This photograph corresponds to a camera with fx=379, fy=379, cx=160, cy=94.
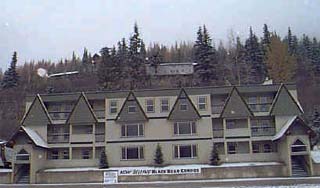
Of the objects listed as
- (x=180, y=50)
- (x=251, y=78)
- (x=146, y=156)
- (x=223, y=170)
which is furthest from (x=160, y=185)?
(x=180, y=50)

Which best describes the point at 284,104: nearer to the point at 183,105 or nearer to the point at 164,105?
the point at 183,105

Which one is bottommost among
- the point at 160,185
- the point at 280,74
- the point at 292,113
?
the point at 160,185

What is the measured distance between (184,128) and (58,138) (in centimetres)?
1300

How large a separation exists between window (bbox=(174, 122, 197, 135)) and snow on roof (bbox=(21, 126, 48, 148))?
519 inches

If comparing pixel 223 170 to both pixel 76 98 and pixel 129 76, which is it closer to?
pixel 76 98

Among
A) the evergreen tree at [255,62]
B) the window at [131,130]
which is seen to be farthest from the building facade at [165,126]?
the evergreen tree at [255,62]

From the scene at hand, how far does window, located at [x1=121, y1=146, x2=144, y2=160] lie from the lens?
124ft

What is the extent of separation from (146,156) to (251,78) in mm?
35392

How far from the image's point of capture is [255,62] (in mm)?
68125

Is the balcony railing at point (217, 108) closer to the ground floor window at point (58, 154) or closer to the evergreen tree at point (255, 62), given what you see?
the ground floor window at point (58, 154)

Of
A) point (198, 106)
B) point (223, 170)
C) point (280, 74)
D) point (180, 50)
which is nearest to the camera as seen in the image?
point (223, 170)

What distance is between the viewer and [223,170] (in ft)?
106

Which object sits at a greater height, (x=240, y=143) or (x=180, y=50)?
(x=180, y=50)

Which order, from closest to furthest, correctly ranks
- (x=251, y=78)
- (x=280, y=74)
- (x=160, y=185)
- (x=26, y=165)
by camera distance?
1. (x=160, y=185)
2. (x=26, y=165)
3. (x=280, y=74)
4. (x=251, y=78)
